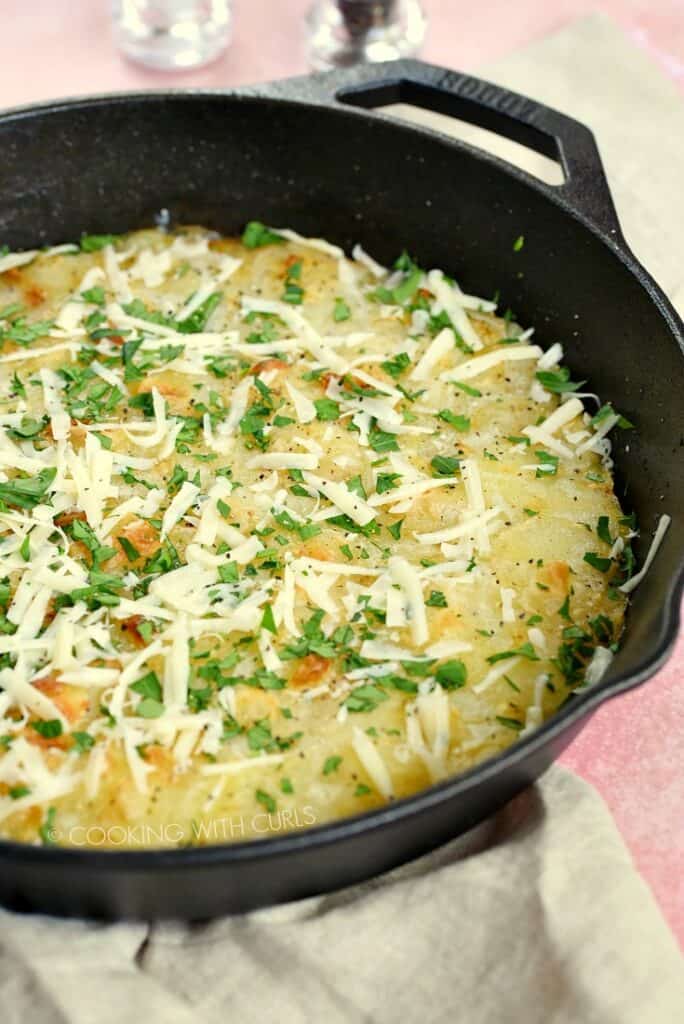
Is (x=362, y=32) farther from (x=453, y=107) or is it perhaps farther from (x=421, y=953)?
(x=421, y=953)

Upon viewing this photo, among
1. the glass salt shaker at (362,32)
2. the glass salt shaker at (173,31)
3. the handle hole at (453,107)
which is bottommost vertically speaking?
the glass salt shaker at (173,31)

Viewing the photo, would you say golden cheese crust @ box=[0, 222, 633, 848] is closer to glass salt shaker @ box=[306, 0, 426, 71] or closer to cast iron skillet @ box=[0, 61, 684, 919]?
cast iron skillet @ box=[0, 61, 684, 919]

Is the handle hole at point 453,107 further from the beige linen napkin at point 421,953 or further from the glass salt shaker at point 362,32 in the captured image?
the beige linen napkin at point 421,953

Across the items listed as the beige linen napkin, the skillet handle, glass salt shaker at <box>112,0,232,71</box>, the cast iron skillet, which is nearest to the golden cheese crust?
the cast iron skillet

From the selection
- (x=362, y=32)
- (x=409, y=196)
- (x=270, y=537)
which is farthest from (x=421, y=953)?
(x=362, y=32)

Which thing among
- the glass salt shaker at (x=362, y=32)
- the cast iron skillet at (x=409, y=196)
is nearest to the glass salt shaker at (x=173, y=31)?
the glass salt shaker at (x=362, y=32)
